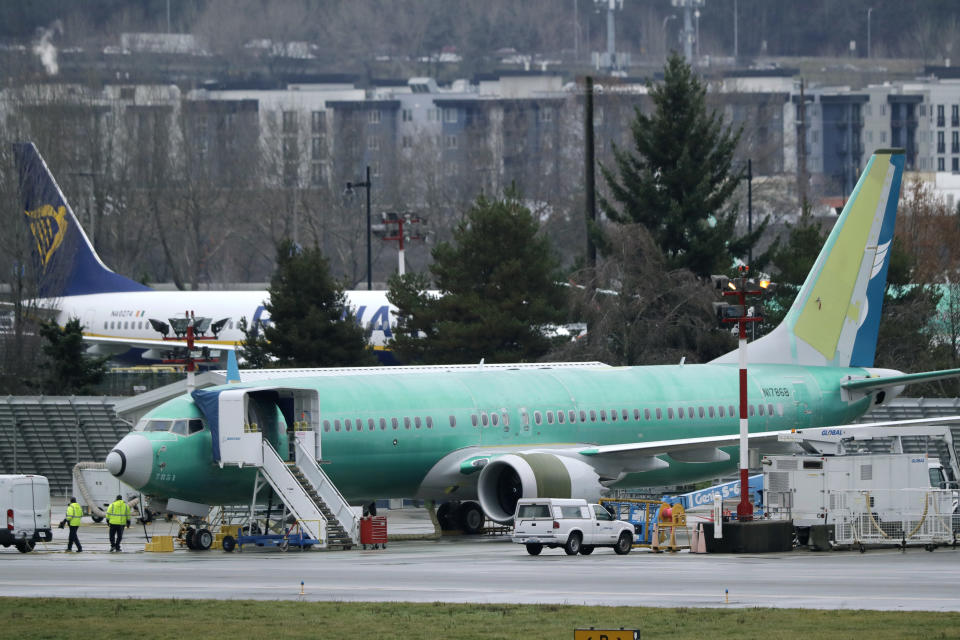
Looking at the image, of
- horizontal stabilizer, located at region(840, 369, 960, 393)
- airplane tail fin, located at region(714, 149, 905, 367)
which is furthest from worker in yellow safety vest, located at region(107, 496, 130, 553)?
horizontal stabilizer, located at region(840, 369, 960, 393)

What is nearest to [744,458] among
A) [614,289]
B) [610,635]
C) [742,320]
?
[742,320]

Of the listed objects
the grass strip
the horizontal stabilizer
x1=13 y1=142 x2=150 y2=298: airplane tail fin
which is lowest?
the grass strip

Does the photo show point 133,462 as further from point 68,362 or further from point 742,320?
point 68,362

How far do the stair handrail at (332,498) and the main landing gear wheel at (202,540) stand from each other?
269 centimetres

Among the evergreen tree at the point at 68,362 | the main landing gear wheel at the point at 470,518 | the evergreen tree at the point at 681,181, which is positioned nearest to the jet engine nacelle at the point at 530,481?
the main landing gear wheel at the point at 470,518

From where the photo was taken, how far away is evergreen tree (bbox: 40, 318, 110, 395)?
6550 centimetres

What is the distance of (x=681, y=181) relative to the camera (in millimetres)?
71312

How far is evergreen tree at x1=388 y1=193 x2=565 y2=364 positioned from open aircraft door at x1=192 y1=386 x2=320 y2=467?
22.8 meters

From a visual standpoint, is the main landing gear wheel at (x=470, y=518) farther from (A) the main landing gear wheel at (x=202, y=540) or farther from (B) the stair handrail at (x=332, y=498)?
(A) the main landing gear wheel at (x=202, y=540)

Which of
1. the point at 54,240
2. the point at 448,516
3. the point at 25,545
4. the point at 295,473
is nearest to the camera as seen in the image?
the point at 295,473

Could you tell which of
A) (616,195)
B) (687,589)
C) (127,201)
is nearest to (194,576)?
(687,589)

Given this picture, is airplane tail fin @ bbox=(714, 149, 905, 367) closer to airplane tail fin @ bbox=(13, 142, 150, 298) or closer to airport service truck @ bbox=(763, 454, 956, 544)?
airport service truck @ bbox=(763, 454, 956, 544)

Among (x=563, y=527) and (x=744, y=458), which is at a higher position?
(x=744, y=458)

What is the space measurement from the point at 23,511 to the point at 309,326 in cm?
2339
